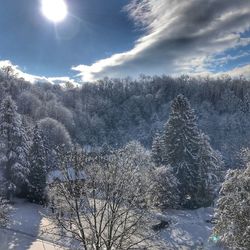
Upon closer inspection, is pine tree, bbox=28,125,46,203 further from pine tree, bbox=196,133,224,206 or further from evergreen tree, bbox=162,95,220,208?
pine tree, bbox=196,133,224,206

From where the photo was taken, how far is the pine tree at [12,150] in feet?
123

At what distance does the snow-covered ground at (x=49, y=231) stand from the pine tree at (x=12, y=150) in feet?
8.51

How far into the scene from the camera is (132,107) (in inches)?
4946

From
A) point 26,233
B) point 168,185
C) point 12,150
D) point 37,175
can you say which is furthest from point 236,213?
point 12,150

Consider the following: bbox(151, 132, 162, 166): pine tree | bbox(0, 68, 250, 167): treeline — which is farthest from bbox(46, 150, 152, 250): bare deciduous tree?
bbox(0, 68, 250, 167): treeline

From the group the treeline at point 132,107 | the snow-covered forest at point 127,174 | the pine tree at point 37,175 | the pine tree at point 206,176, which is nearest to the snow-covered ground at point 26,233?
the snow-covered forest at point 127,174

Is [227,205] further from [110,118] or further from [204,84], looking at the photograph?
[204,84]

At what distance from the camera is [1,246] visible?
27453 millimetres

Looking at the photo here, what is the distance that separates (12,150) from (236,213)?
96.0 feet

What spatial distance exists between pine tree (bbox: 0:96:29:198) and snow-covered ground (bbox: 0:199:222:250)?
2.59 meters

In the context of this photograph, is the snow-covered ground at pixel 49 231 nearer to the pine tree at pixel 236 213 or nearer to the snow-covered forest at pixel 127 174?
the snow-covered forest at pixel 127 174

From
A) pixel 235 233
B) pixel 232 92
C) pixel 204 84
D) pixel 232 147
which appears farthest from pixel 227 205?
pixel 204 84

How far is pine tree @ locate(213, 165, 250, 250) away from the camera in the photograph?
13.2 metres

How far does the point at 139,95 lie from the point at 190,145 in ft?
317
